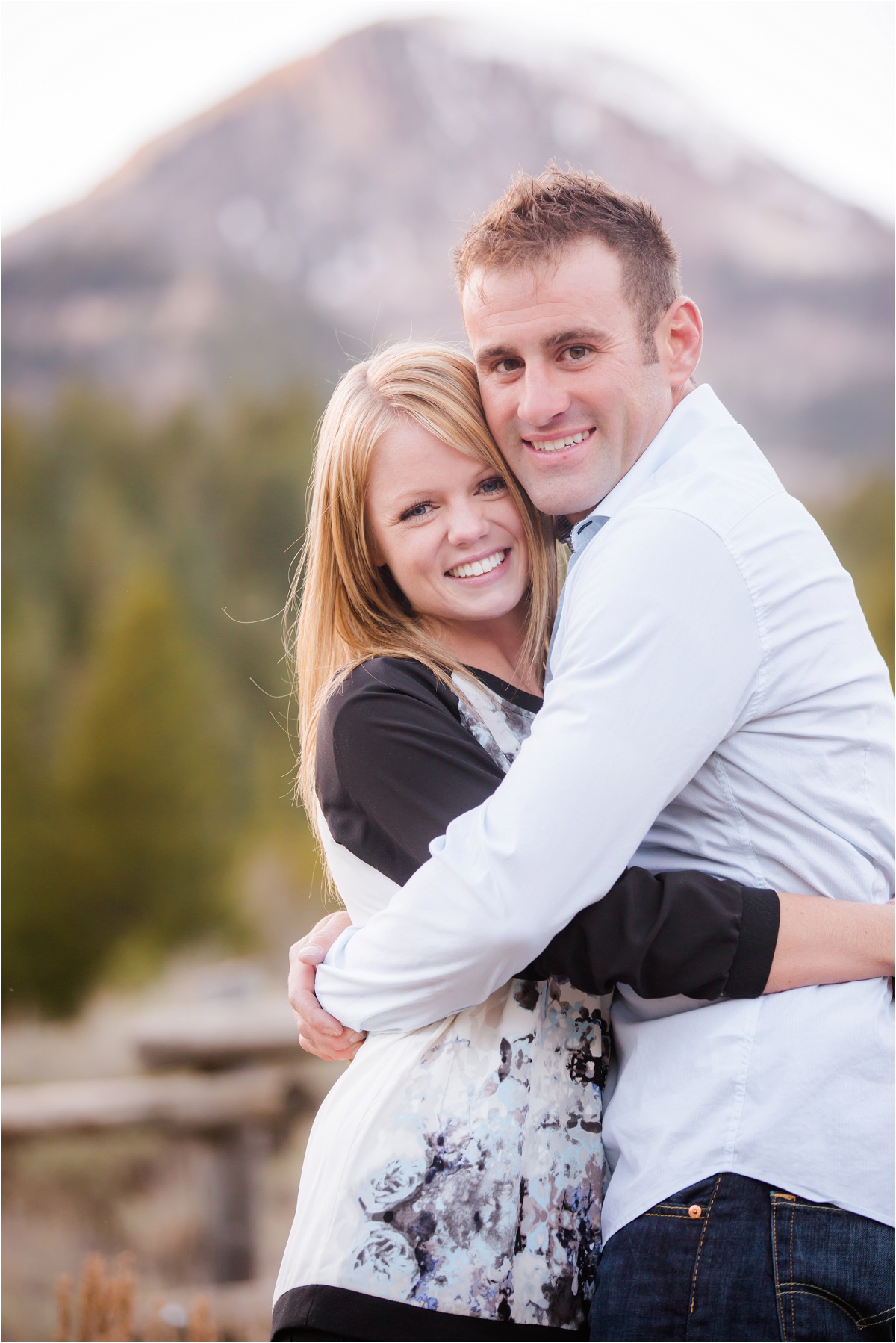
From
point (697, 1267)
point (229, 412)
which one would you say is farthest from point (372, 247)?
A: point (697, 1267)

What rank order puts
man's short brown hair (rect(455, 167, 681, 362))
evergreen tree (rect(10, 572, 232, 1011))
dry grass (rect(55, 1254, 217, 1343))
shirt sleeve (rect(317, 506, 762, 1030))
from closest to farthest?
shirt sleeve (rect(317, 506, 762, 1030)), man's short brown hair (rect(455, 167, 681, 362)), dry grass (rect(55, 1254, 217, 1343)), evergreen tree (rect(10, 572, 232, 1011))

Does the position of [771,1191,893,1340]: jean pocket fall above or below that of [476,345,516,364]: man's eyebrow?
below

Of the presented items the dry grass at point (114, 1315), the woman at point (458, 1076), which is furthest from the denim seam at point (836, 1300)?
the dry grass at point (114, 1315)

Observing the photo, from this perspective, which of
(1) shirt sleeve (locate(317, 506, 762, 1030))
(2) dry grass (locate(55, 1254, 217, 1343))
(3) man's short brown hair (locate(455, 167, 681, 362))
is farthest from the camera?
(2) dry grass (locate(55, 1254, 217, 1343))

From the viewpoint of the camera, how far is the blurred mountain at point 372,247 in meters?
12.6

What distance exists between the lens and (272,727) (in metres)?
13.2

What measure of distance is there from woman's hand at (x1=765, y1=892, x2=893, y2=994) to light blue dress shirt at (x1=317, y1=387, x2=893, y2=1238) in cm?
2

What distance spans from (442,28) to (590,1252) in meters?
16.8

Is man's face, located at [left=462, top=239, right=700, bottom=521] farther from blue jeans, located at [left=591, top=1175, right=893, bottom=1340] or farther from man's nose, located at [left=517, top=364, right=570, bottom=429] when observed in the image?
blue jeans, located at [left=591, top=1175, right=893, bottom=1340]

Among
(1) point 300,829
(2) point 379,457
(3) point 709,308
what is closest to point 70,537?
(1) point 300,829

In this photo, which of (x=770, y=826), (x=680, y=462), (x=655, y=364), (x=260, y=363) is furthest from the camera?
(x=260, y=363)

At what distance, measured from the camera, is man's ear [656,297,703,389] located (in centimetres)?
173

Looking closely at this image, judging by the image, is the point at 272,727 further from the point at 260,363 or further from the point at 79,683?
the point at 260,363

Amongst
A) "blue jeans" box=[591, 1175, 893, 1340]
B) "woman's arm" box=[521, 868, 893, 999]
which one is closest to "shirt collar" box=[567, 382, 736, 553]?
"woman's arm" box=[521, 868, 893, 999]
